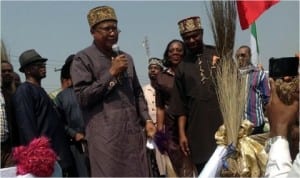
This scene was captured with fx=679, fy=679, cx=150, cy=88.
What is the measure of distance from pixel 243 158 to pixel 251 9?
2013mm

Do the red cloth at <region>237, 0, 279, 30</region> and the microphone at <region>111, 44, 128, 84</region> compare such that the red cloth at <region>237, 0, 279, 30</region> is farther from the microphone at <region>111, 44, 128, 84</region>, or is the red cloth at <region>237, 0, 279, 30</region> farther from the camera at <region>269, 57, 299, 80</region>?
the camera at <region>269, 57, 299, 80</region>

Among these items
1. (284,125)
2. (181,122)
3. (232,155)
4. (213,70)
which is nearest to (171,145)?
(181,122)

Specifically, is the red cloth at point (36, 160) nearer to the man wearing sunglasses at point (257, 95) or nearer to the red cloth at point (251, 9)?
the red cloth at point (251, 9)

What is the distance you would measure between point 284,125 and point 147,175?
260cm

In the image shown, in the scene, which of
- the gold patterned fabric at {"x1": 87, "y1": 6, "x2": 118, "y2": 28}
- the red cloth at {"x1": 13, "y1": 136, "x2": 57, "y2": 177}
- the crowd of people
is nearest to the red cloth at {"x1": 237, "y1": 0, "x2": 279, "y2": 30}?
the crowd of people

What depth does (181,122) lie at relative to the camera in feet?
18.4

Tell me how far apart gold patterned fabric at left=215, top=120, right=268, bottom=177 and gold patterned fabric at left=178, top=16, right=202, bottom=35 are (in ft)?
7.59

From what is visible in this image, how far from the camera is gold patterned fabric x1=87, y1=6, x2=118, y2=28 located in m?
4.89

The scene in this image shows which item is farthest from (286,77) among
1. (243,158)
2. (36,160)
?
(36,160)

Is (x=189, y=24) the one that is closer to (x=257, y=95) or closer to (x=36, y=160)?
(x=257, y=95)

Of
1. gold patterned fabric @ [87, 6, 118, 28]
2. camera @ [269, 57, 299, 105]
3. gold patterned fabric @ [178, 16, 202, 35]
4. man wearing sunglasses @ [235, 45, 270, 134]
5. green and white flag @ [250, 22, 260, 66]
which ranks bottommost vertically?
man wearing sunglasses @ [235, 45, 270, 134]

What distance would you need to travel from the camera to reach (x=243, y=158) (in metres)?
3.31

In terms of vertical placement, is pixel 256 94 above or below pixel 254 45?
below

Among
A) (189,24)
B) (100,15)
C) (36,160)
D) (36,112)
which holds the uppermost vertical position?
(100,15)
